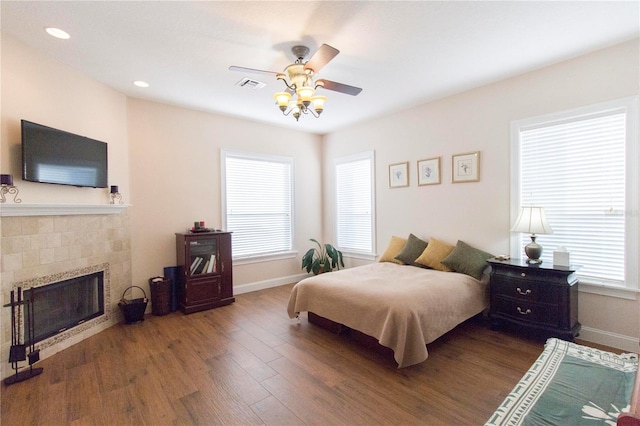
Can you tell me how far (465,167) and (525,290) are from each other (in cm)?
163

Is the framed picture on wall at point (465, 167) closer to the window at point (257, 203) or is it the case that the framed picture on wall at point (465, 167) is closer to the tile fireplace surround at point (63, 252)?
the window at point (257, 203)

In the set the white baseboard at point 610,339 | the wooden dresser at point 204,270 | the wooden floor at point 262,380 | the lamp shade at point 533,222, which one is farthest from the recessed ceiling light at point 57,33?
the white baseboard at point 610,339

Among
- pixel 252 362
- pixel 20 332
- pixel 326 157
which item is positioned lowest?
pixel 252 362

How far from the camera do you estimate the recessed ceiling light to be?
7.87 feet

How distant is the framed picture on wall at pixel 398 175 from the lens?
14.8 ft

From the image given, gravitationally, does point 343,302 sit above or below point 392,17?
below

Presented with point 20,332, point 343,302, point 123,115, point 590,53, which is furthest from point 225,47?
point 590,53

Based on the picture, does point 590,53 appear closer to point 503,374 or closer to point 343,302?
point 503,374

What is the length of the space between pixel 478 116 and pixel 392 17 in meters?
2.02

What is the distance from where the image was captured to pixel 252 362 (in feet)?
8.73

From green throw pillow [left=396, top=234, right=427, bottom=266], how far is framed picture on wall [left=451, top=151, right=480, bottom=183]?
963mm

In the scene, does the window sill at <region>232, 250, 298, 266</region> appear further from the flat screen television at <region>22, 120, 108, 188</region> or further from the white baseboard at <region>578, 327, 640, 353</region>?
the white baseboard at <region>578, 327, 640, 353</region>

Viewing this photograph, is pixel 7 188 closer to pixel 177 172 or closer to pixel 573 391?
pixel 177 172

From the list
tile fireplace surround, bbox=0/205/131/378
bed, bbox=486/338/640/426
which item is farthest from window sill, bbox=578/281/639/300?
tile fireplace surround, bbox=0/205/131/378
